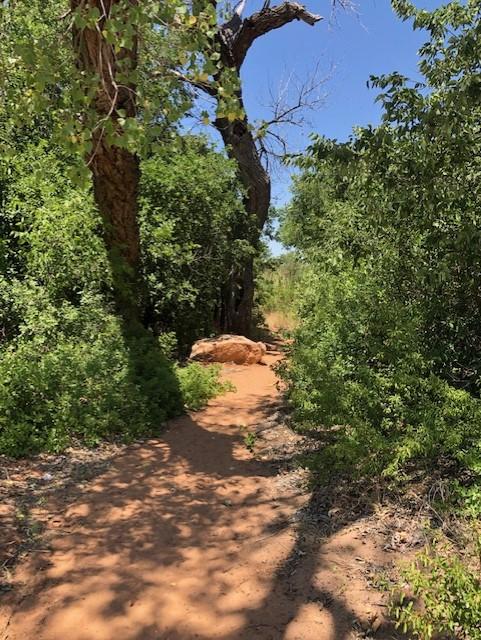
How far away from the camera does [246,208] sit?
589 inches

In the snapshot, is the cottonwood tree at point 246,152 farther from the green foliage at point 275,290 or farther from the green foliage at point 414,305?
the green foliage at point 414,305

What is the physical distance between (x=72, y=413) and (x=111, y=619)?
3.02 meters

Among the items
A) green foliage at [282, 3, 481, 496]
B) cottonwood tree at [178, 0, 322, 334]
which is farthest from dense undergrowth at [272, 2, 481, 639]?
cottonwood tree at [178, 0, 322, 334]

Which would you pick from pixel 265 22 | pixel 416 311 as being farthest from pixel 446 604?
pixel 265 22

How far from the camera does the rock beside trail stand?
10.8 metres

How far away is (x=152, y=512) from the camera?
4.43 meters

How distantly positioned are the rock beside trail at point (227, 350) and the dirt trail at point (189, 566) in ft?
17.8

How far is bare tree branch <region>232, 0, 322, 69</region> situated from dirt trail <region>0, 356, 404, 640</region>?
12.4 meters

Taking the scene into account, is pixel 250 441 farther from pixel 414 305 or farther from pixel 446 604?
pixel 446 604

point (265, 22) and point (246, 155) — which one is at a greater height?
point (265, 22)

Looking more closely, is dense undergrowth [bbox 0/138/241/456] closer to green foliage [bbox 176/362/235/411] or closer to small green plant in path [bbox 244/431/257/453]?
green foliage [bbox 176/362/235/411]

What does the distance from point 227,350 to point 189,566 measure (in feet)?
24.5

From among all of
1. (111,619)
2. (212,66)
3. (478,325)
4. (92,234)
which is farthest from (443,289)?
(92,234)

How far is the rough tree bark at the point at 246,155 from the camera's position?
14.1 m
